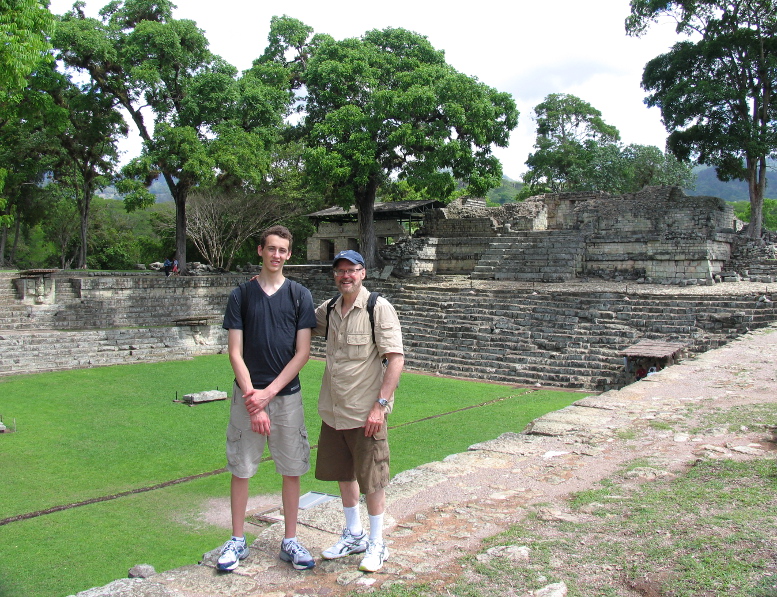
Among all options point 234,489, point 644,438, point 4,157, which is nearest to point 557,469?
point 644,438

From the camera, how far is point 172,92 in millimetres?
19328

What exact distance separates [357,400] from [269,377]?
49 centimetres

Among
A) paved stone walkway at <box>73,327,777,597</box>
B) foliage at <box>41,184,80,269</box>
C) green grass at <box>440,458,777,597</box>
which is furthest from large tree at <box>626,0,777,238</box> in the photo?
foliage at <box>41,184,80,269</box>

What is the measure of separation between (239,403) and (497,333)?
1153 cm

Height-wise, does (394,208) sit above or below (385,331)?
above

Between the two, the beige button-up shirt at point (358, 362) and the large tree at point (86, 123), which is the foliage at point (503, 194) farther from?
the beige button-up shirt at point (358, 362)

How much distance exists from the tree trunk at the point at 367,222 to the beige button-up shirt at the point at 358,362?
17868mm

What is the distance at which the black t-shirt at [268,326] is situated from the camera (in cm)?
332

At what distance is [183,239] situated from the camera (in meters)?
20.6

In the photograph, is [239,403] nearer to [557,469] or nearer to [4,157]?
[557,469]

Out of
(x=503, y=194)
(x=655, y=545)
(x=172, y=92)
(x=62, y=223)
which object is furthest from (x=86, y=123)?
(x=503, y=194)

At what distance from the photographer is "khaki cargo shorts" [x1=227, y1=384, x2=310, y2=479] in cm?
330

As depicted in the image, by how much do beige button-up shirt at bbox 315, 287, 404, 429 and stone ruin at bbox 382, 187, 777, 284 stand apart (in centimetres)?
1542

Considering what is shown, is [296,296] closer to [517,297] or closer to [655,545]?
[655,545]
